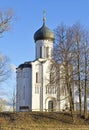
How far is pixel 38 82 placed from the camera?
200ft

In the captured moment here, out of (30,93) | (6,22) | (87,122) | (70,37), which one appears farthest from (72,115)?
(30,93)

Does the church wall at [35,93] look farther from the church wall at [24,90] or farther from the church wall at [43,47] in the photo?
the church wall at [43,47]

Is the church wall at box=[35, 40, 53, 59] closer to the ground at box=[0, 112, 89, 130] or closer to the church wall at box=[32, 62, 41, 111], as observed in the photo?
the church wall at box=[32, 62, 41, 111]

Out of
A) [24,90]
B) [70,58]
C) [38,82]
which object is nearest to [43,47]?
[38,82]

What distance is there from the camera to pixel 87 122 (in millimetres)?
39594

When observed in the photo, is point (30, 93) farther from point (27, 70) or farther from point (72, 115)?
point (72, 115)

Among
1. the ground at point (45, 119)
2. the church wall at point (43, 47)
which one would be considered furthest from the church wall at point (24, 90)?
the ground at point (45, 119)

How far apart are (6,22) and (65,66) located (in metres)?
13.6

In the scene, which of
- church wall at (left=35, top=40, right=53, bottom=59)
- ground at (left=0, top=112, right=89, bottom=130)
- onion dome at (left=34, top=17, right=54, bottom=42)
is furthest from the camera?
onion dome at (left=34, top=17, right=54, bottom=42)

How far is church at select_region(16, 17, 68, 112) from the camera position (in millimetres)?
59812

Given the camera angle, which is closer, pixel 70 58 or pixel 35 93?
pixel 70 58

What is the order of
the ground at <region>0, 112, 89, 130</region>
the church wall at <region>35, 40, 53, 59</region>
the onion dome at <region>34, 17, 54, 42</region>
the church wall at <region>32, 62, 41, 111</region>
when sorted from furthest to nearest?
the onion dome at <region>34, 17, 54, 42</region>, the church wall at <region>35, 40, 53, 59</region>, the church wall at <region>32, 62, 41, 111</region>, the ground at <region>0, 112, 89, 130</region>

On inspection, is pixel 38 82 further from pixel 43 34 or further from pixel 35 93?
pixel 43 34

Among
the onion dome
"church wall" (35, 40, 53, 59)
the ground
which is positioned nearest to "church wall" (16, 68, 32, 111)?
"church wall" (35, 40, 53, 59)
